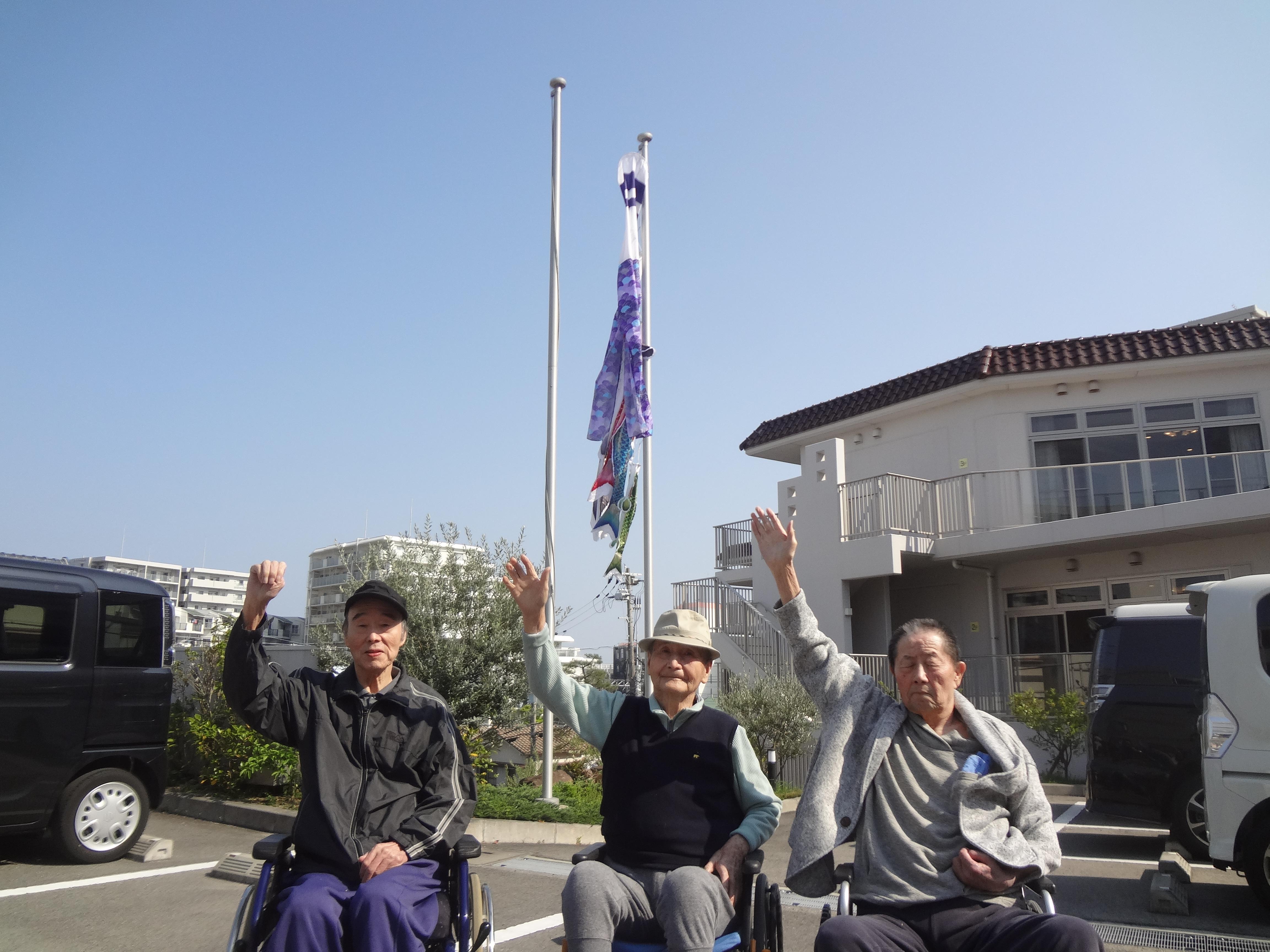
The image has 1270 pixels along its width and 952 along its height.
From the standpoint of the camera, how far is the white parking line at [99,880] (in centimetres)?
572

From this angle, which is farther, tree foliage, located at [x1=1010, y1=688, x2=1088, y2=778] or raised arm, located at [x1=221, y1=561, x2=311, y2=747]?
tree foliage, located at [x1=1010, y1=688, x2=1088, y2=778]

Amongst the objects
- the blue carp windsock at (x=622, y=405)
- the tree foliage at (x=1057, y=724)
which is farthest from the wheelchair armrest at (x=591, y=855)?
the tree foliage at (x=1057, y=724)

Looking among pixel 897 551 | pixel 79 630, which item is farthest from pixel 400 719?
pixel 897 551

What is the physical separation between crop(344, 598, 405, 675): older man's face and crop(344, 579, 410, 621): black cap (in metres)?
0.01

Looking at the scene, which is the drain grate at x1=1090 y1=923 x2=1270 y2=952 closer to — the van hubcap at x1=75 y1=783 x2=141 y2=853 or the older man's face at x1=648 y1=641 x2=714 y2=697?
the older man's face at x1=648 y1=641 x2=714 y2=697

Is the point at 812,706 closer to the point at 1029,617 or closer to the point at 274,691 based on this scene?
the point at 1029,617

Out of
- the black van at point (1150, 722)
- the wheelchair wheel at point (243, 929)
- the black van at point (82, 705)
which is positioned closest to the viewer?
the wheelchair wheel at point (243, 929)

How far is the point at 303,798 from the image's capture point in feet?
10.7

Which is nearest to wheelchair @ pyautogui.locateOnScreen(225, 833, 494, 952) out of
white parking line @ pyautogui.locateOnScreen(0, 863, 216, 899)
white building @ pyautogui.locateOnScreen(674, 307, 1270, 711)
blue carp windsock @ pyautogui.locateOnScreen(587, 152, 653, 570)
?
white parking line @ pyautogui.locateOnScreen(0, 863, 216, 899)

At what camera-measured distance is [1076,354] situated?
17531mm

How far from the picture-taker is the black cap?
140 inches

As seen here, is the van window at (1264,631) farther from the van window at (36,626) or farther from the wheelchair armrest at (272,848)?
the van window at (36,626)

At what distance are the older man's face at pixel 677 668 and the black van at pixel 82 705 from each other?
4914 millimetres

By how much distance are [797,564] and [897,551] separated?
92.7 inches
